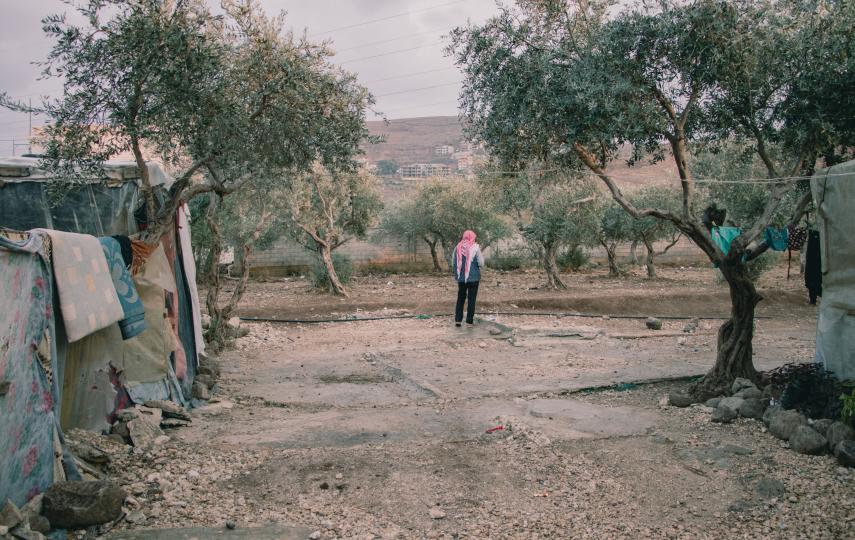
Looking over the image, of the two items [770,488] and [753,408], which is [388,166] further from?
[770,488]

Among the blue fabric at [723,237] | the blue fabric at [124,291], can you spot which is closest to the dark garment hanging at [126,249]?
the blue fabric at [124,291]

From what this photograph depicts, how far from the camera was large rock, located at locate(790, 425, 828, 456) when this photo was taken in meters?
5.89

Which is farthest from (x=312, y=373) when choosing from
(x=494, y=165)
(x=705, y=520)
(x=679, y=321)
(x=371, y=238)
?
(x=371, y=238)

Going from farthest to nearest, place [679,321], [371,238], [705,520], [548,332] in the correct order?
[371,238], [679,321], [548,332], [705,520]

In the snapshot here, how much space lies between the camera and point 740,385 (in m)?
7.69

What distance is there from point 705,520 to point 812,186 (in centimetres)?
408

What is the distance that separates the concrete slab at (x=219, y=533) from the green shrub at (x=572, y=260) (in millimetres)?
24164

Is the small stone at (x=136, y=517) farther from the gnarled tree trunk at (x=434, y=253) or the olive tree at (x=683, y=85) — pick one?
the gnarled tree trunk at (x=434, y=253)

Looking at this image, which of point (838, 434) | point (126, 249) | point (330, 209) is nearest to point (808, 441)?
point (838, 434)

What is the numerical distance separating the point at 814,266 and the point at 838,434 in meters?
2.26

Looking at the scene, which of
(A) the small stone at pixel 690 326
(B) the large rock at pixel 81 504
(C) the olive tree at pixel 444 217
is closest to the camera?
(B) the large rock at pixel 81 504

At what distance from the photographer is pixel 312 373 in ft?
33.7

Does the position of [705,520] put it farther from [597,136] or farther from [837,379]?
[597,136]

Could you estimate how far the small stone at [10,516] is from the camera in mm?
3959
